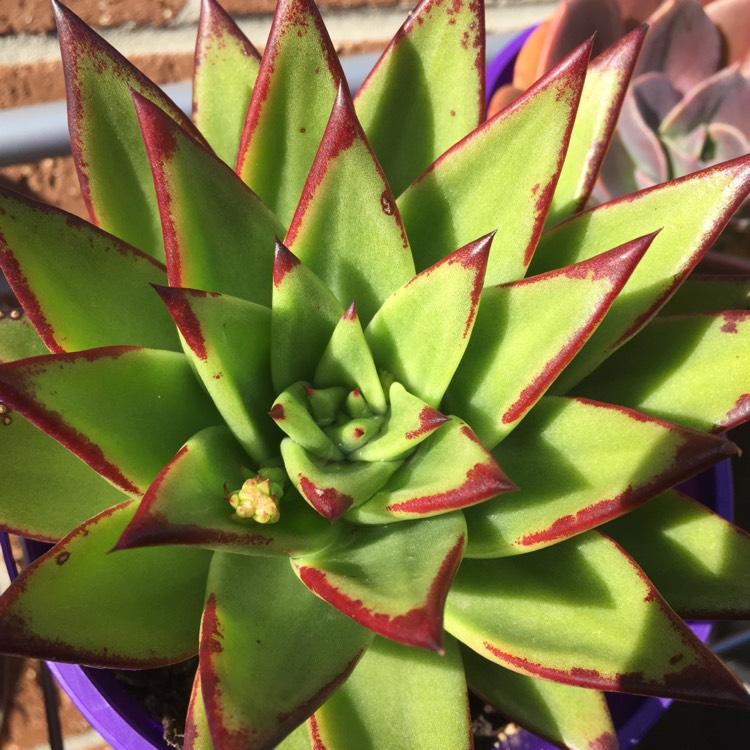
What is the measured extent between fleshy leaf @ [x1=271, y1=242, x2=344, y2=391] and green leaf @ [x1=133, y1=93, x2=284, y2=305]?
45 mm

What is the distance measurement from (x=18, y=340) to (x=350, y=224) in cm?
25

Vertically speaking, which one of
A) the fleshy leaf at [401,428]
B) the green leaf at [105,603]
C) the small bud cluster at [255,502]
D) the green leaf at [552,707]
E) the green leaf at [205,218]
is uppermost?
the green leaf at [205,218]

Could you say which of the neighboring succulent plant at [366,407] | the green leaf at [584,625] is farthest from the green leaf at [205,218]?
the green leaf at [584,625]

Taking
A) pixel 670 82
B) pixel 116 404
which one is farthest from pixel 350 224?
pixel 670 82

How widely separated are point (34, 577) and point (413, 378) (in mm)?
236

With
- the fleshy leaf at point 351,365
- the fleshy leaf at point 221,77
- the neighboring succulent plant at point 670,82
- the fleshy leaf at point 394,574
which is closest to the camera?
the fleshy leaf at point 394,574

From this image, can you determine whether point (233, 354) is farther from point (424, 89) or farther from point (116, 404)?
point (424, 89)

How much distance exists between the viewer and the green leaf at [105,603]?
0.40 meters

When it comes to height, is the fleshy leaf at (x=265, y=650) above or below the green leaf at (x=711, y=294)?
below

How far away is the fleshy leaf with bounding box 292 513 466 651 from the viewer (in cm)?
35

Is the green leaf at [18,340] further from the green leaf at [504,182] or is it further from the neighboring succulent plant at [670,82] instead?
the neighboring succulent plant at [670,82]

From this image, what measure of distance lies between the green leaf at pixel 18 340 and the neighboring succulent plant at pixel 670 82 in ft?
1.64

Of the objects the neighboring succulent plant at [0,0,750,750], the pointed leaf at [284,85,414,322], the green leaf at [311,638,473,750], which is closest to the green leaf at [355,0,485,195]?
the neighboring succulent plant at [0,0,750,750]

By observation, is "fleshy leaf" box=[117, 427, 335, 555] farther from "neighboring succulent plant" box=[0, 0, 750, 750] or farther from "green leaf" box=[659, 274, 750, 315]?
"green leaf" box=[659, 274, 750, 315]
